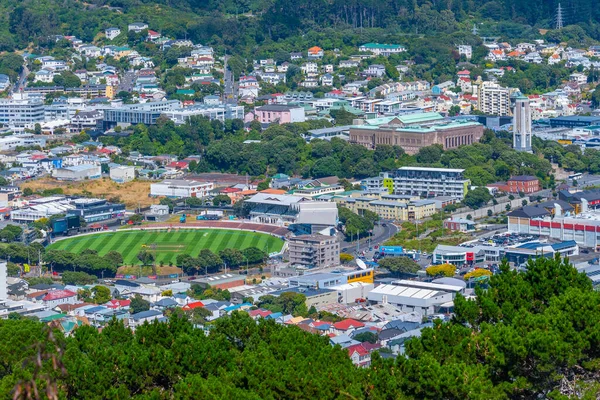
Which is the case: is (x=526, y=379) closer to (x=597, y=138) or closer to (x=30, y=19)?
(x=597, y=138)

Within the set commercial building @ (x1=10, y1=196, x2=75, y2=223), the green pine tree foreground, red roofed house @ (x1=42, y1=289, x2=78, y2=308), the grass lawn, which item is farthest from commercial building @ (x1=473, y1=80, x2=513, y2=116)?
the green pine tree foreground

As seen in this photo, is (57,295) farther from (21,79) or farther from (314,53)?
(314,53)

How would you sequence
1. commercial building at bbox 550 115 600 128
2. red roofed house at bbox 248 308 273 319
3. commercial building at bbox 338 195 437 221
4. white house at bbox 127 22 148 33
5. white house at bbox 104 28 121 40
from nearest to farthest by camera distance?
red roofed house at bbox 248 308 273 319
commercial building at bbox 338 195 437 221
commercial building at bbox 550 115 600 128
white house at bbox 127 22 148 33
white house at bbox 104 28 121 40

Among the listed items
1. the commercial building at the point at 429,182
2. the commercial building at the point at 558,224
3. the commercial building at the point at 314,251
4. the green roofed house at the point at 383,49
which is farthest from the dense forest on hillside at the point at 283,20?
the commercial building at the point at 314,251

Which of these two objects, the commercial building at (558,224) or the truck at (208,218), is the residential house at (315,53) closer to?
the truck at (208,218)

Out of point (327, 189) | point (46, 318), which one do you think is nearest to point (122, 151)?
point (327, 189)

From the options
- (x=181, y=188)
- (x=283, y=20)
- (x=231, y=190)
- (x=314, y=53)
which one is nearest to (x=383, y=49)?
(x=314, y=53)

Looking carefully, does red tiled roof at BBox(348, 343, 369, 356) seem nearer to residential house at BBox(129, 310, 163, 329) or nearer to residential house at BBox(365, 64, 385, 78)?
residential house at BBox(129, 310, 163, 329)
